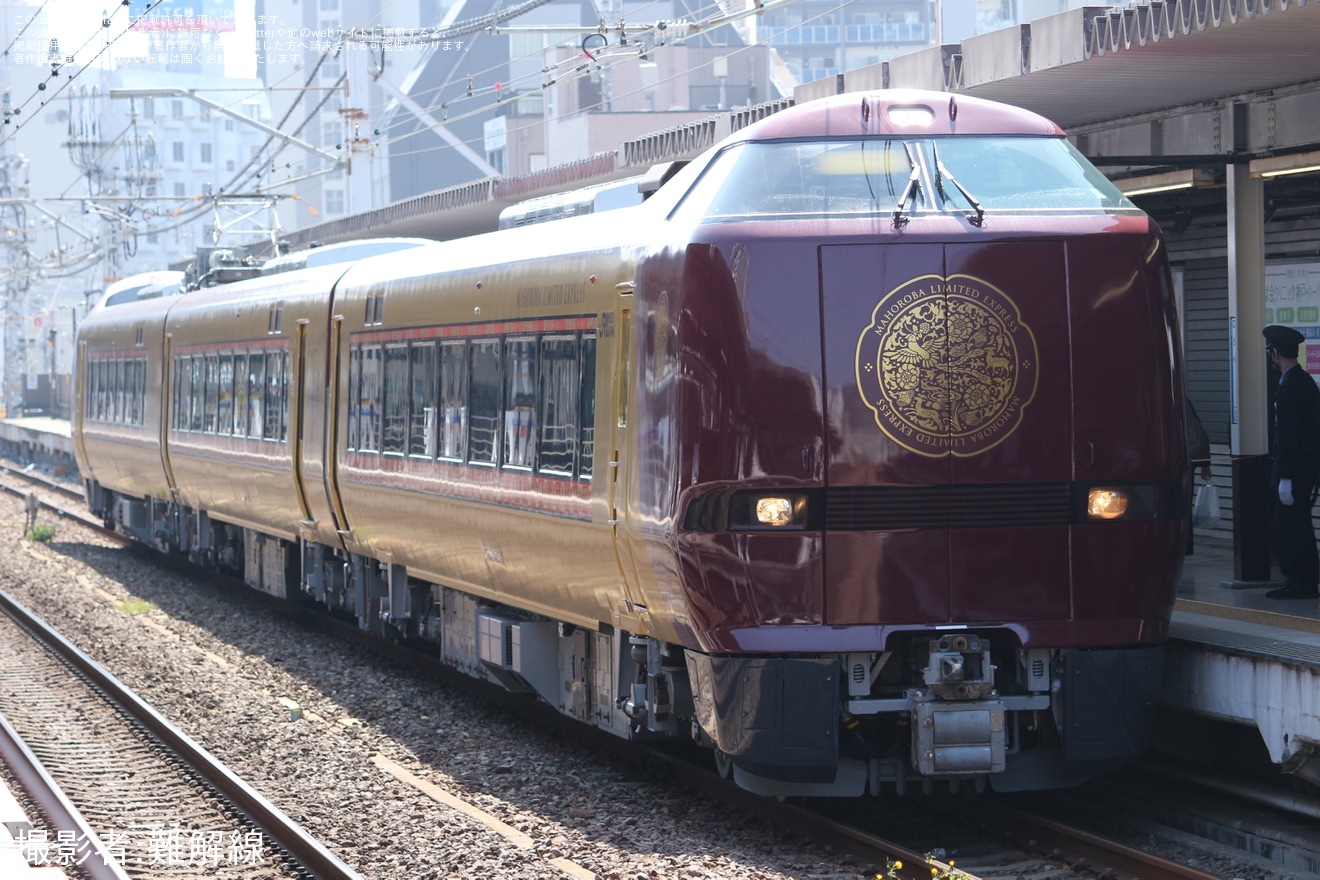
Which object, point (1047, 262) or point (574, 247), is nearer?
point (1047, 262)

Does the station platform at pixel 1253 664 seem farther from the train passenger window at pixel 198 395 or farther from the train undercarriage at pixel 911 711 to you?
the train passenger window at pixel 198 395

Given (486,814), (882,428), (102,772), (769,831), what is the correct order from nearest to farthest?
(882,428), (769,831), (486,814), (102,772)

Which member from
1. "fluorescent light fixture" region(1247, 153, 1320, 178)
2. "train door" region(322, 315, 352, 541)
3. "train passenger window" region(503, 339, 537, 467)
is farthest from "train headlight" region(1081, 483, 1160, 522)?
"train door" region(322, 315, 352, 541)

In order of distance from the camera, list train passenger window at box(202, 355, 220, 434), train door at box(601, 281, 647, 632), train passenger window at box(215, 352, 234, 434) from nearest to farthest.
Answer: train door at box(601, 281, 647, 632), train passenger window at box(215, 352, 234, 434), train passenger window at box(202, 355, 220, 434)

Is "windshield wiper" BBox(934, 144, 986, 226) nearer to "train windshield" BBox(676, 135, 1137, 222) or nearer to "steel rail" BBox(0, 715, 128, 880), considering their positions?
"train windshield" BBox(676, 135, 1137, 222)

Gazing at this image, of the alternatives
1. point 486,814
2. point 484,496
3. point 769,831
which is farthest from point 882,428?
point 484,496

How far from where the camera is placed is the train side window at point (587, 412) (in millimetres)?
8859

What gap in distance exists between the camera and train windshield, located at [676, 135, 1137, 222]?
7.86 meters

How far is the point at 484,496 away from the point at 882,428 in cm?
356

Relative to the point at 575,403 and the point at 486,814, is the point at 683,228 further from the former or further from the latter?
the point at 486,814

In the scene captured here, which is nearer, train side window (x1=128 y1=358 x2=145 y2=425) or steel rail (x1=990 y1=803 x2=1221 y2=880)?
steel rail (x1=990 y1=803 x2=1221 y2=880)

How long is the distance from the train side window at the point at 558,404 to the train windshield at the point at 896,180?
1346mm

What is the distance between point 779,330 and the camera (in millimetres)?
7578

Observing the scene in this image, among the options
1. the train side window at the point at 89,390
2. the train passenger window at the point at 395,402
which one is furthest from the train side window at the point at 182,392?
the train passenger window at the point at 395,402
